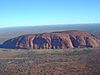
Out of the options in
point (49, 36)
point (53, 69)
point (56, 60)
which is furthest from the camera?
point (49, 36)

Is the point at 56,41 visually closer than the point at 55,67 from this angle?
No

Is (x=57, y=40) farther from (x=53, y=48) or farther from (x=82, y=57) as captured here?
(x=82, y=57)

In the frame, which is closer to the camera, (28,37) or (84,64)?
(84,64)

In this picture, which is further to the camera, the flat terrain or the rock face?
the rock face

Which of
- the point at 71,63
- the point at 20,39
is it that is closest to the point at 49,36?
the point at 20,39

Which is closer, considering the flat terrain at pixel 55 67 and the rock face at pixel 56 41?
the flat terrain at pixel 55 67

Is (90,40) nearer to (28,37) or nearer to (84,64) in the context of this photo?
(28,37)

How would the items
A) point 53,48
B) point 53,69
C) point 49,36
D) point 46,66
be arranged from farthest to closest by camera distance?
point 49,36 < point 53,48 < point 46,66 < point 53,69

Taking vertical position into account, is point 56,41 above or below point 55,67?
above
